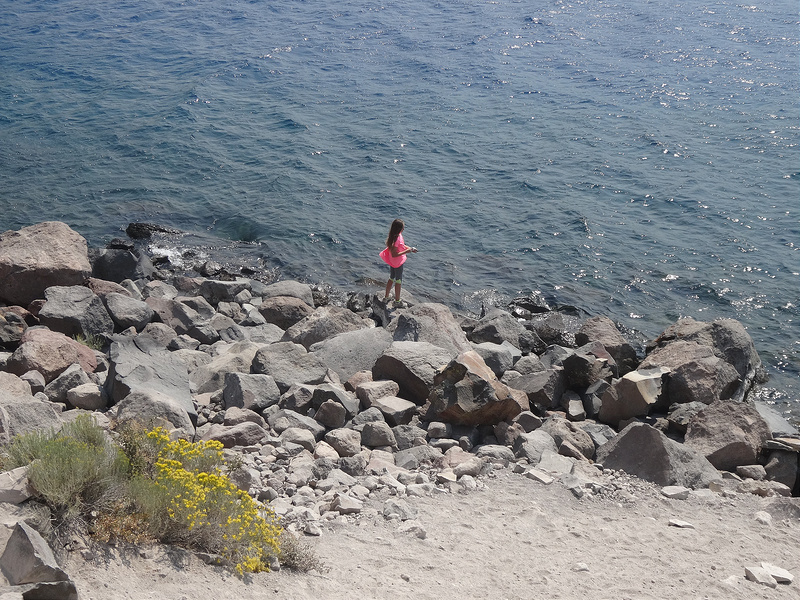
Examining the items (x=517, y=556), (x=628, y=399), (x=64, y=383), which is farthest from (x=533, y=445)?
(x=64, y=383)

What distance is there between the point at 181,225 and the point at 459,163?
9.63 meters

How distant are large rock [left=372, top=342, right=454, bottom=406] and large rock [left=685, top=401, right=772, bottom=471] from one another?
374cm

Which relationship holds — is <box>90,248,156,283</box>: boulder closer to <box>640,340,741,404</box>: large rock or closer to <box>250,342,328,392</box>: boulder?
<box>250,342,328,392</box>: boulder

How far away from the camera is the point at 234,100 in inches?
1209

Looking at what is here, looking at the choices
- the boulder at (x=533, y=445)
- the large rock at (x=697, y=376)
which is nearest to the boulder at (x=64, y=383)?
the boulder at (x=533, y=445)

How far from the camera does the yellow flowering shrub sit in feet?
19.4

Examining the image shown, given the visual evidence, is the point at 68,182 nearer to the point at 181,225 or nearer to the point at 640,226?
the point at 181,225

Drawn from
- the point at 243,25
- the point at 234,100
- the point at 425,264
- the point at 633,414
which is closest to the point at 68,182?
the point at 234,100

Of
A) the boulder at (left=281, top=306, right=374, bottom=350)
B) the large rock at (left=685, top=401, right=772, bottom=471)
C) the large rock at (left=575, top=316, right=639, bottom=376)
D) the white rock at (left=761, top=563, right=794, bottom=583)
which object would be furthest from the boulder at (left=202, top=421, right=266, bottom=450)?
the large rock at (left=575, top=316, right=639, bottom=376)

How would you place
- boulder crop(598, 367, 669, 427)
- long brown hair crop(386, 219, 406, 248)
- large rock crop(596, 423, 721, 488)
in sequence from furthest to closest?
long brown hair crop(386, 219, 406, 248), boulder crop(598, 367, 669, 427), large rock crop(596, 423, 721, 488)

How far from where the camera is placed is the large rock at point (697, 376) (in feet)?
40.1

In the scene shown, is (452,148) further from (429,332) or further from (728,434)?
(728,434)

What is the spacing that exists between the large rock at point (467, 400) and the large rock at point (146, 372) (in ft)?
10.6

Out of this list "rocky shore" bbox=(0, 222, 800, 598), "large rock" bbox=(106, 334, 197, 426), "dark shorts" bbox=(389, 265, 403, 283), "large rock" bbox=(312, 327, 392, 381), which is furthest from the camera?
"dark shorts" bbox=(389, 265, 403, 283)
